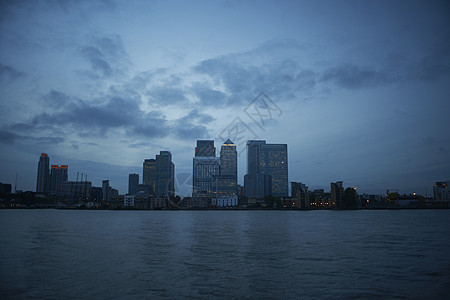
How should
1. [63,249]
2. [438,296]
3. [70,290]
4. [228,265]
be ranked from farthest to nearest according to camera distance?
1. [63,249]
2. [228,265]
3. [70,290]
4. [438,296]

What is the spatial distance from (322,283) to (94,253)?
993 inches

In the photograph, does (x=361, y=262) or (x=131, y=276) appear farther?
(x=361, y=262)

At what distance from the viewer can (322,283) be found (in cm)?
2159

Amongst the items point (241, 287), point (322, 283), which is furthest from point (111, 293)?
point (322, 283)

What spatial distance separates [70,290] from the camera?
20156mm

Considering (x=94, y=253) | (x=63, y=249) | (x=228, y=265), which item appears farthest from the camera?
(x=63, y=249)

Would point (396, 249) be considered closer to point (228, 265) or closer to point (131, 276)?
point (228, 265)

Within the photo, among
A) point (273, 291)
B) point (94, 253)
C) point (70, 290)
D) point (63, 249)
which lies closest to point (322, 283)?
point (273, 291)

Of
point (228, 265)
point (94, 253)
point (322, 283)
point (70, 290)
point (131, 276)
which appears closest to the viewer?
point (70, 290)

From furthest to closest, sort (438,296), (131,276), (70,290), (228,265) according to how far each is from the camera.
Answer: (228,265)
(131,276)
(70,290)
(438,296)

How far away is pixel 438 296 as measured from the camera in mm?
18781

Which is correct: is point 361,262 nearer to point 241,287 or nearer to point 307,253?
point 307,253

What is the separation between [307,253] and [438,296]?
16.4 meters

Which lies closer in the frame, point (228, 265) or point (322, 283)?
point (322, 283)
